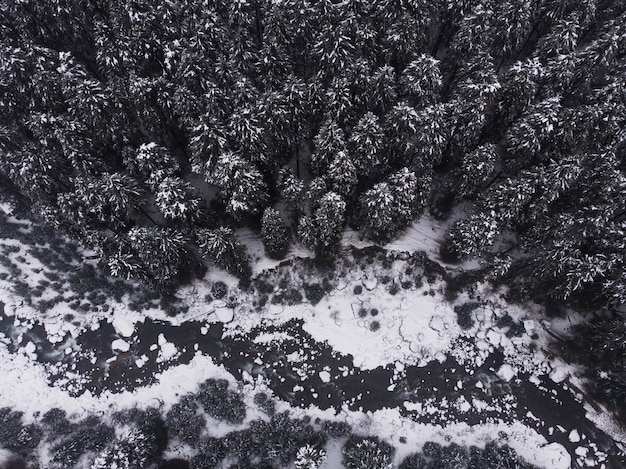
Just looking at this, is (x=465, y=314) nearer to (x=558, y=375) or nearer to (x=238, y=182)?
(x=558, y=375)

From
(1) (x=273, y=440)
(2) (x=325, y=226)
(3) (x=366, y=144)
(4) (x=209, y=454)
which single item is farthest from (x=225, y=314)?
(3) (x=366, y=144)

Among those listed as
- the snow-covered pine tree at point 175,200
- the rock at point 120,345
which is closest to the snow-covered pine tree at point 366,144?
the snow-covered pine tree at point 175,200

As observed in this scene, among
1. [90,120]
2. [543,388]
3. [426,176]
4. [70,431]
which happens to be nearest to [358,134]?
[426,176]

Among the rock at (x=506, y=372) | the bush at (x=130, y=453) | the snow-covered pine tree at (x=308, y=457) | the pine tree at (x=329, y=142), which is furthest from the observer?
the rock at (x=506, y=372)

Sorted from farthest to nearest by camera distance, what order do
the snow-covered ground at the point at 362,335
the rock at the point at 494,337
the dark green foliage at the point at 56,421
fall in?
1. the rock at the point at 494,337
2. the dark green foliage at the point at 56,421
3. the snow-covered ground at the point at 362,335

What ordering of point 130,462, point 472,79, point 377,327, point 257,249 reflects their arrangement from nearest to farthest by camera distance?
Result: point 130,462 → point 472,79 → point 377,327 → point 257,249

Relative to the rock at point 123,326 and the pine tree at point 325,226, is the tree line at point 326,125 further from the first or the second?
the rock at point 123,326

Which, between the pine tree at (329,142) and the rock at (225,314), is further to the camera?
the rock at (225,314)

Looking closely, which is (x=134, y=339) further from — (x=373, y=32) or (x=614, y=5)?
(x=614, y=5)
